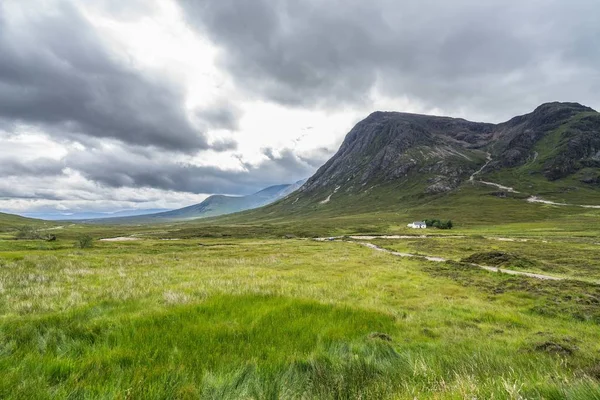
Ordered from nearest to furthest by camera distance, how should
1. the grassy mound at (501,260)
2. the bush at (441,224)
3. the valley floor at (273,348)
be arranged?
the valley floor at (273,348)
the grassy mound at (501,260)
the bush at (441,224)

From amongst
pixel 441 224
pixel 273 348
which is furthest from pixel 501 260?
pixel 441 224

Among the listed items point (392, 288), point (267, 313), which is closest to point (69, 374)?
point (267, 313)

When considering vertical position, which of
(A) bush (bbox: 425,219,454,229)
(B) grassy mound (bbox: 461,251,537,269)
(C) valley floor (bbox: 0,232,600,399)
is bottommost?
(A) bush (bbox: 425,219,454,229)

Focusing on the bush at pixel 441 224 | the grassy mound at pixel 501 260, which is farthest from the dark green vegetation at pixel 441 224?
the grassy mound at pixel 501 260

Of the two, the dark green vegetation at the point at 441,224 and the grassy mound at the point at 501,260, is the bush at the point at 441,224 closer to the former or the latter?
the dark green vegetation at the point at 441,224

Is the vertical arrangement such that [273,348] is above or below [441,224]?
above

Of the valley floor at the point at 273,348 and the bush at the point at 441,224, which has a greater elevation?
the valley floor at the point at 273,348

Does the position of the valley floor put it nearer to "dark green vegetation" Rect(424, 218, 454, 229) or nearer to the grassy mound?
the grassy mound

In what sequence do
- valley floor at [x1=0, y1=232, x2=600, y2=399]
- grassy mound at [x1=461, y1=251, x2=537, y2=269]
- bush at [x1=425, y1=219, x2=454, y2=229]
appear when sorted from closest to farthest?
valley floor at [x1=0, y1=232, x2=600, y2=399] < grassy mound at [x1=461, y1=251, x2=537, y2=269] < bush at [x1=425, y1=219, x2=454, y2=229]

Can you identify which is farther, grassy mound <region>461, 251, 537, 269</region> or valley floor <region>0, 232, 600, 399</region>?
grassy mound <region>461, 251, 537, 269</region>

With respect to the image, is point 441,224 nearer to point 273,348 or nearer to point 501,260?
point 501,260

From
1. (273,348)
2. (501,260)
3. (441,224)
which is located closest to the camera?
(273,348)

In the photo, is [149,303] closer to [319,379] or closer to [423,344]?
[319,379]

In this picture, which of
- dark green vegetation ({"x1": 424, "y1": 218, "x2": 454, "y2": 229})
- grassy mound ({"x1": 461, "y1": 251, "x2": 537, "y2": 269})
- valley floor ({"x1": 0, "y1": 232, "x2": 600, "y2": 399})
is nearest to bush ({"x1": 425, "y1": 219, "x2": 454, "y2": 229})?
dark green vegetation ({"x1": 424, "y1": 218, "x2": 454, "y2": 229})
